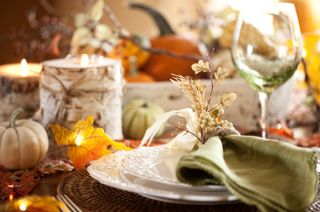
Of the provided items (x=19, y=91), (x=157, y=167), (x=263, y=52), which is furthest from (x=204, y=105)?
(x=19, y=91)

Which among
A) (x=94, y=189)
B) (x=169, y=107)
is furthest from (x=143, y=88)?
(x=94, y=189)

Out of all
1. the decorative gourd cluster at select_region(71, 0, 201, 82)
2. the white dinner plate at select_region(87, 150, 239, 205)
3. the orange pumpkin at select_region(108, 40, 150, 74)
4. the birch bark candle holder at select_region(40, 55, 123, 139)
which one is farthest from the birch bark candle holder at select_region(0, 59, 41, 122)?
the white dinner plate at select_region(87, 150, 239, 205)

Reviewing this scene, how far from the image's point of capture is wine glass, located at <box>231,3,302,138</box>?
0.90 metres

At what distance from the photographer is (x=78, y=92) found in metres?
0.91

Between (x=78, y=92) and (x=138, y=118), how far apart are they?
18 centimetres

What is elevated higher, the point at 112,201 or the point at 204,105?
the point at 204,105

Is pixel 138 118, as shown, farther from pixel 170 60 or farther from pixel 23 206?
pixel 23 206

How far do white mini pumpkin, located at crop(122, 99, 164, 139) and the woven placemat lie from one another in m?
0.37

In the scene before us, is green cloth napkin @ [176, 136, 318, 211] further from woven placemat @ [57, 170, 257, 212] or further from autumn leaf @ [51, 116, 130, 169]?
autumn leaf @ [51, 116, 130, 169]

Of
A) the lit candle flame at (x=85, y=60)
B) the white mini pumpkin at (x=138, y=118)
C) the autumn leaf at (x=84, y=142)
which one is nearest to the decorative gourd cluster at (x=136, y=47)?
the white mini pumpkin at (x=138, y=118)

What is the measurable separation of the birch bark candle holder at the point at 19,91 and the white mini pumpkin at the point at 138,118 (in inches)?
6.6

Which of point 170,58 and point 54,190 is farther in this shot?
point 170,58

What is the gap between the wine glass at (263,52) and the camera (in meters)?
0.90

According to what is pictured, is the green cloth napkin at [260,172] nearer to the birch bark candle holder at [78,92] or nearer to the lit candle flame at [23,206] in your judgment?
the lit candle flame at [23,206]
